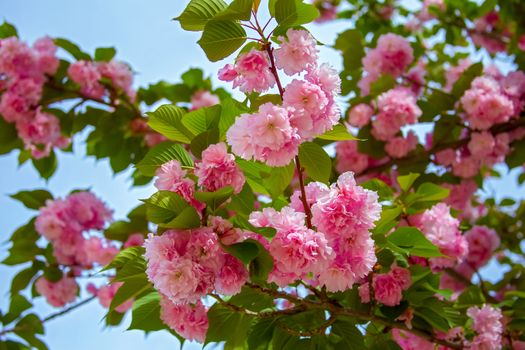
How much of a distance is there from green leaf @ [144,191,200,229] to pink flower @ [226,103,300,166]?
0.15 metres

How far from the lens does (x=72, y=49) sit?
291 centimetres

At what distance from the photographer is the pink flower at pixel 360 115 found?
264cm

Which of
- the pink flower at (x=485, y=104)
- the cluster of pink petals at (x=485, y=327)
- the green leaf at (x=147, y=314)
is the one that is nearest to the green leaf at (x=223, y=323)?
the green leaf at (x=147, y=314)

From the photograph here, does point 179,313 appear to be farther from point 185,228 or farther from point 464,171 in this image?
point 464,171

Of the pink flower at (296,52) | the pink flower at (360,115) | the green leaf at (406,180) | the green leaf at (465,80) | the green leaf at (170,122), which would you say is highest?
→ the green leaf at (465,80)

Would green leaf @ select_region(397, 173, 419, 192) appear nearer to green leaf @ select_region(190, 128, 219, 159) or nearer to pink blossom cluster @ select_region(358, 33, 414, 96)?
green leaf @ select_region(190, 128, 219, 159)

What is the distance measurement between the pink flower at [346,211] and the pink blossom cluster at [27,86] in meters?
2.12

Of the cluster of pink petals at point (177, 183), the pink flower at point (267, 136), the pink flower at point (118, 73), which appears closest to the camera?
the pink flower at point (267, 136)

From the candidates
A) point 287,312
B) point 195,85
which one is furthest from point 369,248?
point 195,85

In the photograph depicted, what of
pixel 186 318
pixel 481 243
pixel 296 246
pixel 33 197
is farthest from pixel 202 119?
pixel 481 243

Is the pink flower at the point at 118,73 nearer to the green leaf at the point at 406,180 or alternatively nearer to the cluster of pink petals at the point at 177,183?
the green leaf at the point at 406,180

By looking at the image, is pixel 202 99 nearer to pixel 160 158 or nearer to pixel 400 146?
pixel 400 146

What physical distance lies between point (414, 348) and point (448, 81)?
6.94ft

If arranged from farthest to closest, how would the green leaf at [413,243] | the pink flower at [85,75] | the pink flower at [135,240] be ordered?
the pink flower at [85,75] < the pink flower at [135,240] < the green leaf at [413,243]
